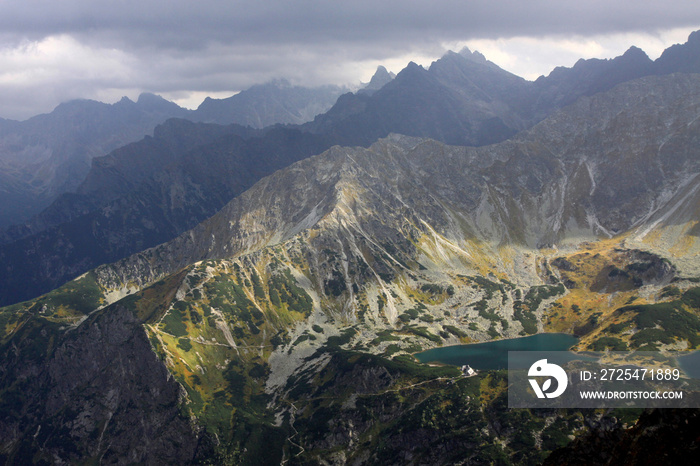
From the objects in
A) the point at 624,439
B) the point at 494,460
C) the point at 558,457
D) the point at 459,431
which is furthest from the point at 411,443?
the point at 624,439

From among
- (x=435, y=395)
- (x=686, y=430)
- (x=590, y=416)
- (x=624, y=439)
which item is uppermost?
(x=686, y=430)

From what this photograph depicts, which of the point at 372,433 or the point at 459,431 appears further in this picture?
the point at 372,433

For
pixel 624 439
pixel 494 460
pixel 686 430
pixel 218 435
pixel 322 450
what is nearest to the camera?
pixel 686 430

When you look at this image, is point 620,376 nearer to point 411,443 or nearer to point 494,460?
point 494,460

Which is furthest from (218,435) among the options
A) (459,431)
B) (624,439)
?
(624,439)

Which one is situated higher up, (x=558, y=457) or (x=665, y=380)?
(x=558, y=457)

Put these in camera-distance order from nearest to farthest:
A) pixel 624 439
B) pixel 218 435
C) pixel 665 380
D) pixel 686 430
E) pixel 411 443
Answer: pixel 686 430
pixel 624 439
pixel 665 380
pixel 411 443
pixel 218 435

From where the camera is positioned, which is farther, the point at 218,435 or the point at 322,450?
the point at 218,435

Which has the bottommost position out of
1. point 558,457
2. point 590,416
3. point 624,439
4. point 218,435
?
point 218,435

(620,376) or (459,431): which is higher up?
(620,376)

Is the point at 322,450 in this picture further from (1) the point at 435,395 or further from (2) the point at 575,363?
(2) the point at 575,363
